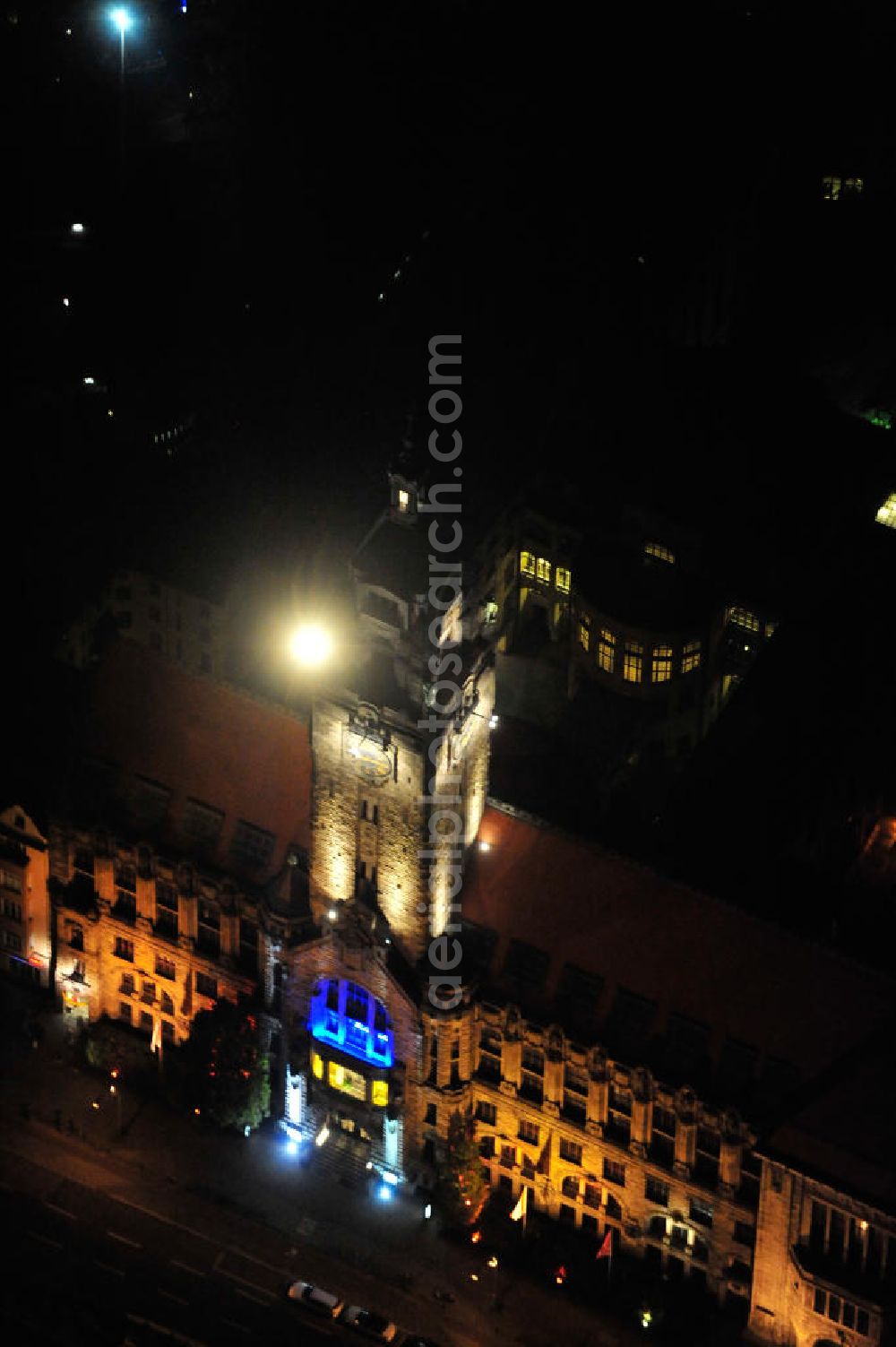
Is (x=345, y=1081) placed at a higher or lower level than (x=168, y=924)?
lower

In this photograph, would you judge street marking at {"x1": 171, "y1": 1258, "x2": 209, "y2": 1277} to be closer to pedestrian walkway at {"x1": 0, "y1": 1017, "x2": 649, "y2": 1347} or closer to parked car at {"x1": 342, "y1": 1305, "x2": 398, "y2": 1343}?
pedestrian walkway at {"x1": 0, "y1": 1017, "x2": 649, "y2": 1347}

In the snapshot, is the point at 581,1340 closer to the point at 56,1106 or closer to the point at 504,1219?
the point at 504,1219

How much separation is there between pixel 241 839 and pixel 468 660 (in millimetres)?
28243

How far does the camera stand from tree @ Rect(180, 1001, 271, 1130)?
621ft

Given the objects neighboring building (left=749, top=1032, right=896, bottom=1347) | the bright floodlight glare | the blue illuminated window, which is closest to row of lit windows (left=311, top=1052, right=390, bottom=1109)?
the blue illuminated window

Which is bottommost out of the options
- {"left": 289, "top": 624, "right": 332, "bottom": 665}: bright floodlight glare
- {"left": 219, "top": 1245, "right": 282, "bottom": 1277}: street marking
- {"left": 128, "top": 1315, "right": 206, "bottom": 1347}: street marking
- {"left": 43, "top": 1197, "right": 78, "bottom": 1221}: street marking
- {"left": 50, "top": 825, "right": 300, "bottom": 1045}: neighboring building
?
{"left": 128, "top": 1315, "right": 206, "bottom": 1347}: street marking

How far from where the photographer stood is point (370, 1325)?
179875 millimetres

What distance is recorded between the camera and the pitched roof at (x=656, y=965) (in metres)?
175

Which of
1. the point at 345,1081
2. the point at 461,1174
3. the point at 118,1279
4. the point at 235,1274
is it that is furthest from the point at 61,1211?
the point at 461,1174

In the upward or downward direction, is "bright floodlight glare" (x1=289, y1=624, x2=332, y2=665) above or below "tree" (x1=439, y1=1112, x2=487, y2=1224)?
above

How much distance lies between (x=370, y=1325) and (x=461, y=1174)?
1161 centimetres

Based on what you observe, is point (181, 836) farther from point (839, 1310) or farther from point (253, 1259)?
point (839, 1310)

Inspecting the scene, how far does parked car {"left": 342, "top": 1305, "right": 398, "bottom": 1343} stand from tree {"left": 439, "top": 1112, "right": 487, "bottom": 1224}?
9.42 m

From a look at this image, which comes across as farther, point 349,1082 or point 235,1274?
point 349,1082
